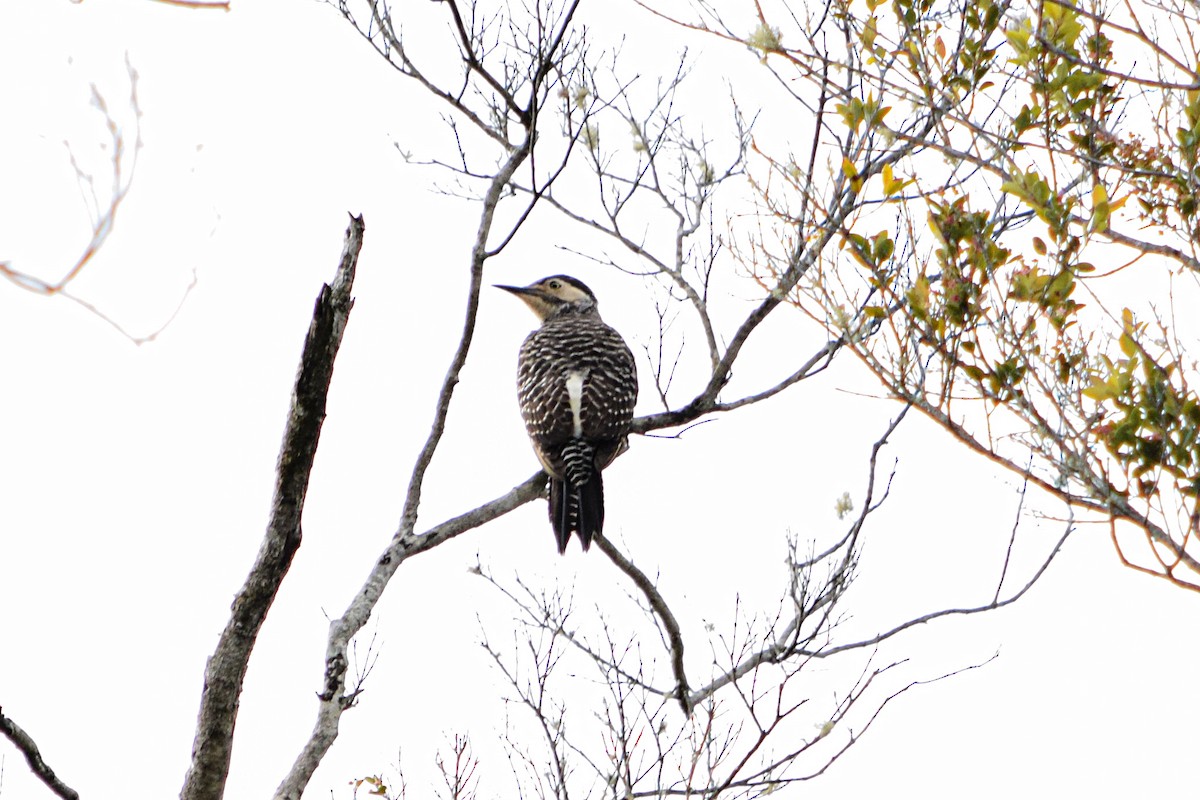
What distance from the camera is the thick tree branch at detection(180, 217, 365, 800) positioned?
13.2 ft

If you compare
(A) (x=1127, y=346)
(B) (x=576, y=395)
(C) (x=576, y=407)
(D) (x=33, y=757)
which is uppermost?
(B) (x=576, y=395)

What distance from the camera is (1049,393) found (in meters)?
4.03

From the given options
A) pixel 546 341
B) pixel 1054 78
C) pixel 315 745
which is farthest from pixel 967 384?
pixel 546 341

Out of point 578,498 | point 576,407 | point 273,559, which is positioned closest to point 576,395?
point 576,407

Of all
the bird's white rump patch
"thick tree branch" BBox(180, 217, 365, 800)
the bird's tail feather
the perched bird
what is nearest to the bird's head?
the perched bird

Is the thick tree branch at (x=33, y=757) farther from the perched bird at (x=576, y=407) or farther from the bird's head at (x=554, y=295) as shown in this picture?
the bird's head at (x=554, y=295)

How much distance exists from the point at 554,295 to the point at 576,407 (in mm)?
1925

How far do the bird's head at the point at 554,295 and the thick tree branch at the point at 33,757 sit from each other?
16.7 feet

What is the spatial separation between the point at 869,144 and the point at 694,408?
55.2 inches

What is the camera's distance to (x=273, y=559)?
4.07 m

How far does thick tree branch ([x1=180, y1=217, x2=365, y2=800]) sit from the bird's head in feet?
14.3

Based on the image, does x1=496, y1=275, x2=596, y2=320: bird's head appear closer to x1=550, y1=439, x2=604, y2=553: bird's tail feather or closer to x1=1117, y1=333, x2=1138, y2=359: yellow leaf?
x1=550, y1=439, x2=604, y2=553: bird's tail feather

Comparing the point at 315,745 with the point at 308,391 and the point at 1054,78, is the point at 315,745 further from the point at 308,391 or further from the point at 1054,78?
the point at 1054,78

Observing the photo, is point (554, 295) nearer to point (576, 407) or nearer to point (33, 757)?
point (576, 407)
